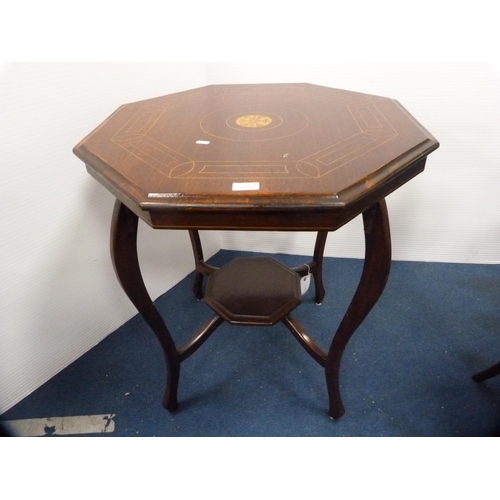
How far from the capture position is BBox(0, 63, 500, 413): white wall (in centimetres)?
93

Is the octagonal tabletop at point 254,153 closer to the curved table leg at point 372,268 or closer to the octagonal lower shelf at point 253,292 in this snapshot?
the curved table leg at point 372,268

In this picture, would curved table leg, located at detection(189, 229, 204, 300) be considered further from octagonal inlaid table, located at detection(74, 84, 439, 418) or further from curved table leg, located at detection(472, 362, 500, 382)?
curved table leg, located at detection(472, 362, 500, 382)

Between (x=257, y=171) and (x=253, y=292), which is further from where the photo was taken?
(x=253, y=292)

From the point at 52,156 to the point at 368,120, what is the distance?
2.58ft

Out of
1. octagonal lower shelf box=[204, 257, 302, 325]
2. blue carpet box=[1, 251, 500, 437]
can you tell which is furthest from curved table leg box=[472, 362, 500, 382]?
octagonal lower shelf box=[204, 257, 302, 325]

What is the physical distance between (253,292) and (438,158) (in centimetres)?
85

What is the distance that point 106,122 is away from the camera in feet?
2.80

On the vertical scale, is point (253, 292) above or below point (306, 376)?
above

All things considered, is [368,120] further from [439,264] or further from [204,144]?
[439,264]

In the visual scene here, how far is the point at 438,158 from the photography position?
1.36 m

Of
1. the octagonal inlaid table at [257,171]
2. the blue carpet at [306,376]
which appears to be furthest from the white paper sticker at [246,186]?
the blue carpet at [306,376]

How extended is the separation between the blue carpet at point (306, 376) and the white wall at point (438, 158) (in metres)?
0.21

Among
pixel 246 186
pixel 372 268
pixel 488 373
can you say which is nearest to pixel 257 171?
pixel 246 186

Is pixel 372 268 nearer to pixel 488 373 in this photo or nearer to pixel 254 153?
pixel 254 153
